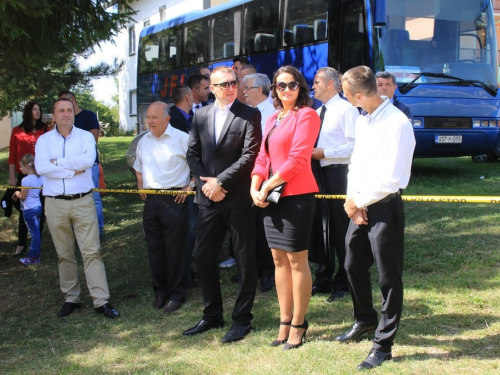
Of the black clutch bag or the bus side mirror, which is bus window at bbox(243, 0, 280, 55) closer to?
the bus side mirror

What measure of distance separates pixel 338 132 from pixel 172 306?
2251 millimetres

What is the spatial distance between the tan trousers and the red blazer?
2.27 meters

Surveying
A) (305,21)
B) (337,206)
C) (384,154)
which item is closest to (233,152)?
(337,206)

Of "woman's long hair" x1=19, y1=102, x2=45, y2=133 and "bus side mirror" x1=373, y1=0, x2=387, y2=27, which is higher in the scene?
"bus side mirror" x1=373, y1=0, x2=387, y2=27

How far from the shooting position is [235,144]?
5.02 meters

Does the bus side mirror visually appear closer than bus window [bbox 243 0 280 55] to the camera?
Yes

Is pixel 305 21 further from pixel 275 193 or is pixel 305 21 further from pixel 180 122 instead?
pixel 275 193

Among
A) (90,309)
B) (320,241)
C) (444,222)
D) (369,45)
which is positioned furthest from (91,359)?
(369,45)

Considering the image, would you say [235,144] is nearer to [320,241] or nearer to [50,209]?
[320,241]

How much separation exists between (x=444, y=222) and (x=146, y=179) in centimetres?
392

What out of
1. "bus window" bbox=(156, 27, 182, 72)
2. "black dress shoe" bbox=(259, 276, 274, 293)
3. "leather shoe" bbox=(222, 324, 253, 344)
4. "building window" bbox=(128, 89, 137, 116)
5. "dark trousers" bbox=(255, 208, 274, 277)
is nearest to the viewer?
"leather shoe" bbox=(222, 324, 253, 344)

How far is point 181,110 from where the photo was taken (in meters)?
6.75

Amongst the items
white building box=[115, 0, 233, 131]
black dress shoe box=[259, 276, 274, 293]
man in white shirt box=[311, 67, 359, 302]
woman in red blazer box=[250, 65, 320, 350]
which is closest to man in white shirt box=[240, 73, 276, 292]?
black dress shoe box=[259, 276, 274, 293]

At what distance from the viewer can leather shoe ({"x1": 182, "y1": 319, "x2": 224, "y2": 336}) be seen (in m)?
5.19
